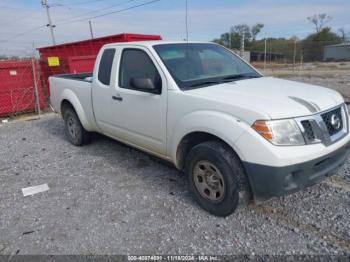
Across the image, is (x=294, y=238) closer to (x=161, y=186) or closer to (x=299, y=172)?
(x=299, y=172)

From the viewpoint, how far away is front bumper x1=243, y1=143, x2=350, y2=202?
2652 millimetres

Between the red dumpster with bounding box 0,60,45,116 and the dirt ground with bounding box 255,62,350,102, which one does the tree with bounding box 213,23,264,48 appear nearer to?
the dirt ground with bounding box 255,62,350,102

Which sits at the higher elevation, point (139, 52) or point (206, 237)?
point (139, 52)

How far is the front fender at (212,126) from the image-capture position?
281 cm

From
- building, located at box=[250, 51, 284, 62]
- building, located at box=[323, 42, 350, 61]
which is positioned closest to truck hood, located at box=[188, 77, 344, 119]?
building, located at box=[250, 51, 284, 62]

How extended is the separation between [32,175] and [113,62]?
6.84ft

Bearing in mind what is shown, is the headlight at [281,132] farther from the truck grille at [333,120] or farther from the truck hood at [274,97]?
the truck grille at [333,120]

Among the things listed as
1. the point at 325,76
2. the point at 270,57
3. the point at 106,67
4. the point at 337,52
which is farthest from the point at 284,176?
the point at 337,52

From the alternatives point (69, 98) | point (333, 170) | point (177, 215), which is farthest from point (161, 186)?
point (69, 98)

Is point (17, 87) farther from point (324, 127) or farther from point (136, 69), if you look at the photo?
point (324, 127)

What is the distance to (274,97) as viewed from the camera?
9.75 ft

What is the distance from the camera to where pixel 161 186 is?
13.3 feet

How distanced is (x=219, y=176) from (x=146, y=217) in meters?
0.93

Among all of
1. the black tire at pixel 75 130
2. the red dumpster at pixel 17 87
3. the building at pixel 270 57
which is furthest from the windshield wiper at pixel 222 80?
the building at pixel 270 57
